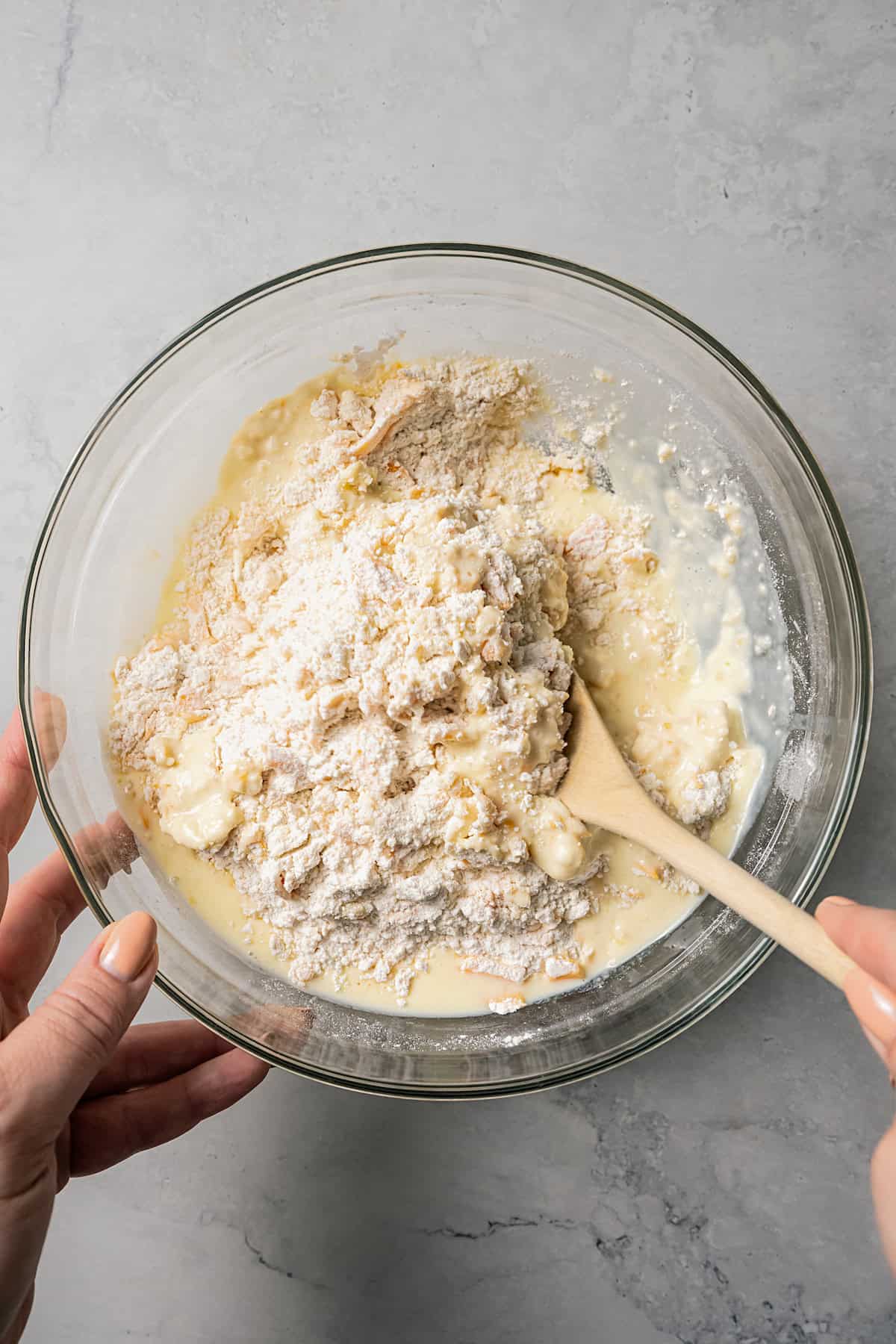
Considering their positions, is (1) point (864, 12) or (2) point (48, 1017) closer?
(2) point (48, 1017)

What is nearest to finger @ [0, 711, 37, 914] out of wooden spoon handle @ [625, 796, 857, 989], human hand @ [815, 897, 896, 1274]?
wooden spoon handle @ [625, 796, 857, 989]

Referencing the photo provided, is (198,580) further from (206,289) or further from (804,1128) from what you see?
(804,1128)

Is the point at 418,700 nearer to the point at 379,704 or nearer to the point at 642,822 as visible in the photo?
the point at 379,704

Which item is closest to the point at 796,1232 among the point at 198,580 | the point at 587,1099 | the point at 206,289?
the point at 587,1099

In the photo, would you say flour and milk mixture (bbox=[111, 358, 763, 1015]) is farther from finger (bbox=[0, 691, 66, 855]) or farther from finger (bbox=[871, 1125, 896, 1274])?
finger (bbox=[871, 1125, 896, 1274])

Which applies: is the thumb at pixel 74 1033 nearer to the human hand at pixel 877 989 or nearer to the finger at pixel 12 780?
the finger at pixel 12 780

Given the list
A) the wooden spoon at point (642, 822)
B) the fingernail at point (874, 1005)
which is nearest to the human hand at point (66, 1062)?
the wooden spoon at point (642, 822)
